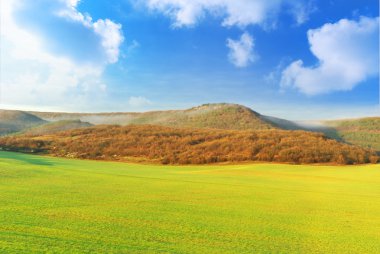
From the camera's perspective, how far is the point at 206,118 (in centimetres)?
7206

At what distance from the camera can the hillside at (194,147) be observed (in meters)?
33.0

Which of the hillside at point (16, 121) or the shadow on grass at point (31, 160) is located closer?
the shadow on grass at point (31, 160)

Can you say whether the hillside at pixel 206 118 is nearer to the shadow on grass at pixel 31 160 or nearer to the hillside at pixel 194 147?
the hillside at pixel 194 147

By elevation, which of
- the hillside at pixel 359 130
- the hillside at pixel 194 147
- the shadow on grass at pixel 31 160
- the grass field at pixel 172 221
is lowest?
the grass field at pixel 172 221

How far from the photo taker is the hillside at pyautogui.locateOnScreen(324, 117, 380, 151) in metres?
63.6

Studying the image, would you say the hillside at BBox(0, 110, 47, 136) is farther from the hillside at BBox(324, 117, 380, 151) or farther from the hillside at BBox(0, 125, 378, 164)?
the hillside at BBox(324, 117, 380, 151)

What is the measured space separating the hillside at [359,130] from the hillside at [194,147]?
93.1 ft

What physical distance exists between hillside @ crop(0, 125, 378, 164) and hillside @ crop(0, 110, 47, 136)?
3323cm

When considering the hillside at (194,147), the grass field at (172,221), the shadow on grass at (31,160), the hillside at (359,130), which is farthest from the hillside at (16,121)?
the grass field at (172,221)

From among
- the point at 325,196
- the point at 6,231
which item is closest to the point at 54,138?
the point at 325,196

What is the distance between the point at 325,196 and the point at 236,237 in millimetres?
6412

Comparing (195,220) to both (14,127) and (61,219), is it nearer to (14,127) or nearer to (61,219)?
(61,219)

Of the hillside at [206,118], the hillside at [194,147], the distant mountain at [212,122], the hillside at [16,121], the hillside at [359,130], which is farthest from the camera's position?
the hillside at [16,121]

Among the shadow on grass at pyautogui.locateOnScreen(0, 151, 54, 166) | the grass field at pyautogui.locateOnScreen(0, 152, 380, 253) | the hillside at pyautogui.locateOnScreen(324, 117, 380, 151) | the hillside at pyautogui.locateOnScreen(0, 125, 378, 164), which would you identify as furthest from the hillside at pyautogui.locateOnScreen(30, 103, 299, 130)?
the grass field at pyautogui.locateOnScreen(0, 152, 380, 253)
